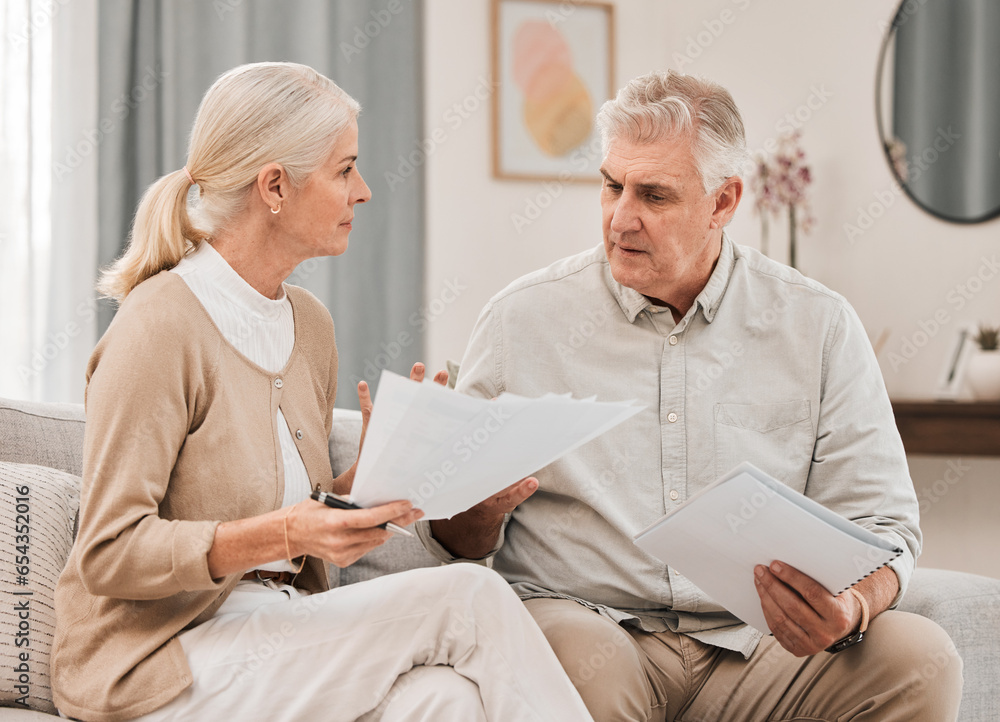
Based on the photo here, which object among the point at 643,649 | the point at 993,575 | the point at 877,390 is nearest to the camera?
the point at 643,649

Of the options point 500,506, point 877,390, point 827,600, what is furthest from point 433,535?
point 877,390

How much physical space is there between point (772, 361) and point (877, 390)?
18cm

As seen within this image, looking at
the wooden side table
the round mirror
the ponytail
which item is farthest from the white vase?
the ponytail

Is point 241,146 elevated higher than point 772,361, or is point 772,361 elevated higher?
point 241,146

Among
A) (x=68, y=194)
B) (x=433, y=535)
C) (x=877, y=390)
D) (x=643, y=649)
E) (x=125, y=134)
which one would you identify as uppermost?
(x=125, y=134)

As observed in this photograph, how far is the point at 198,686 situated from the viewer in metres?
Result: 1.07

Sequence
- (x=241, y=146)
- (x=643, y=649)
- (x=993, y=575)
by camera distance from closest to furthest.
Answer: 1. (x=241, y=146)
2. (x=643, y=649)
3. (x=993, y=575)

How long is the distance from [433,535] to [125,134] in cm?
196

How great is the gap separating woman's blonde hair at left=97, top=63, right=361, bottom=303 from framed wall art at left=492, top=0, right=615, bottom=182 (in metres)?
2.03

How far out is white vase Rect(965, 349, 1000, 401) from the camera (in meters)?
2.29

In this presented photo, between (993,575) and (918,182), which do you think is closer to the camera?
(993,575)

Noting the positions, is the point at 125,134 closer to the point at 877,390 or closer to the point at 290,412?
the point at 290,412
